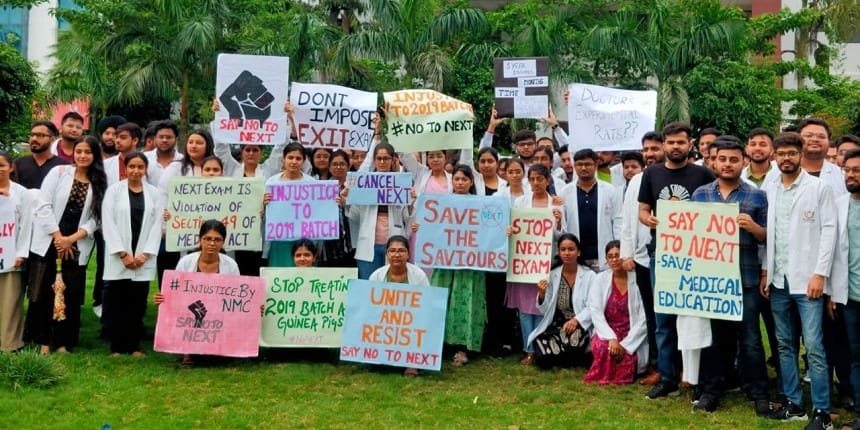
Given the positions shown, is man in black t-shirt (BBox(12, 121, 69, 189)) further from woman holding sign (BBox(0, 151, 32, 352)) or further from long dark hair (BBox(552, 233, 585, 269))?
long dark hair (BBox(552, 233, 585, 269))

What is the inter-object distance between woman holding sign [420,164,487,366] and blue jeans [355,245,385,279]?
1.45ft

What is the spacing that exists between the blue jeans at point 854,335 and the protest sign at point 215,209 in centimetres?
551

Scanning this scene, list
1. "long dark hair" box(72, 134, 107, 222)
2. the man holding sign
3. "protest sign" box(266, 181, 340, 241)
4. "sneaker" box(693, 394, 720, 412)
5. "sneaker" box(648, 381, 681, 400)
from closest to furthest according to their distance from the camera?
the man holding sign → "sneaker" box(693, 394, 720, 412) → "sneaker" box(648, 381, 681, 400) → "long dark hair" box(72, 134, 107, 222) → "protest sign" box(266, 181, 340, 241)

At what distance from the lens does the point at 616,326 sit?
8.80m

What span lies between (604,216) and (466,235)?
1385mm

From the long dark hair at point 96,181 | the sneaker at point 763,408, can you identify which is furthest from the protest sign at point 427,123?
the sneaker at point 763,408

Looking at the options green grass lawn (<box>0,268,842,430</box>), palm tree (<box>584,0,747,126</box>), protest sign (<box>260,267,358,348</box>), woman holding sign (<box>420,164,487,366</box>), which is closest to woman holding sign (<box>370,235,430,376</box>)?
protest sign (<box>260,267,358,348</box>)

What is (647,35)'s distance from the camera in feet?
85.8

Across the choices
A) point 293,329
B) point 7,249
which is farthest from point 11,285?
point 293,329

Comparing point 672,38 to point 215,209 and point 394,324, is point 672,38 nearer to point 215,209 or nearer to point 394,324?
point 215,209

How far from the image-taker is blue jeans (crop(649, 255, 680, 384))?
8.06 metres

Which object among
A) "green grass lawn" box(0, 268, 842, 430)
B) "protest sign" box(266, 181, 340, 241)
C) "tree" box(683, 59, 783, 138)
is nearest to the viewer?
"green grass lawn" box(0, 268, 842, 430)

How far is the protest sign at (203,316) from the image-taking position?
8.78m

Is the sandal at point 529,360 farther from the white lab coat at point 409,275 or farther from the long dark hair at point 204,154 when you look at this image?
the long dark hair at point 204,154
